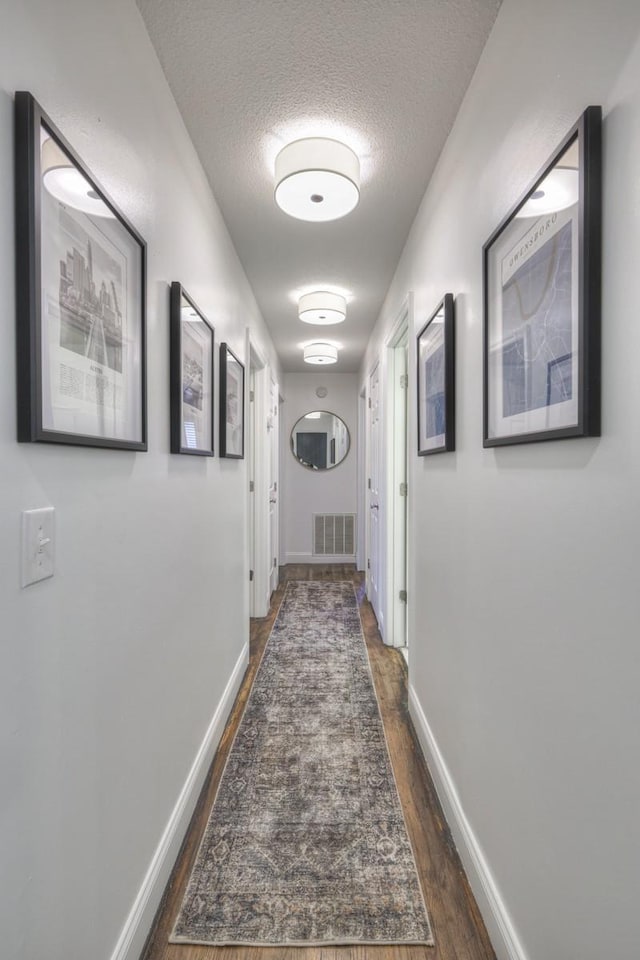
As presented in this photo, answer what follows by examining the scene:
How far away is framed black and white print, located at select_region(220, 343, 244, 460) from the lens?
2215 millimetres

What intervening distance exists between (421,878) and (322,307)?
292cm

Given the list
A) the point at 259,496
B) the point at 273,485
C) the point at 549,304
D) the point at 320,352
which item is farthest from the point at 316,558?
the point at 549,304

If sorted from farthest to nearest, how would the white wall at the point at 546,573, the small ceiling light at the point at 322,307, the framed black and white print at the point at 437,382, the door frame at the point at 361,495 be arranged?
the door frame at the point at 361,495, the small ceiling light at the point at 322,307, the framed black and white print at the point at 437,382, the white wall at the point at 546,573

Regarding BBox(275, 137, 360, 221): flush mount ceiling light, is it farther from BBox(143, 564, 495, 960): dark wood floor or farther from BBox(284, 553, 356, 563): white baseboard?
BBox(284, 553, 356, 563): white baseboard

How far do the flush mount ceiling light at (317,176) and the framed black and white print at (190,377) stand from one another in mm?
543

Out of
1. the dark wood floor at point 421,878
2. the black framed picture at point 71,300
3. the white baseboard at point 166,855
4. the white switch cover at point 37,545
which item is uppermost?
the black framed picture at point 71,300

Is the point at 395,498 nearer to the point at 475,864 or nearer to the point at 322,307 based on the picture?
the point at 322,307

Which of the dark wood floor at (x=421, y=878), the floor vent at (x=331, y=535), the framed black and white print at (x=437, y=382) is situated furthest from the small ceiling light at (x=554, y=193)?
the floor vent at (x=331, y=535)

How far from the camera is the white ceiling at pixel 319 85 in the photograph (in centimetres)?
124

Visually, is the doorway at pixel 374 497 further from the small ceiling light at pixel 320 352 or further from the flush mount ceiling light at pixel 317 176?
the flush mount ceiling light at pixel 317 176

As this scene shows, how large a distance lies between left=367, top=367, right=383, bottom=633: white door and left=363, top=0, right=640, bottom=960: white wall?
1980 millimetres

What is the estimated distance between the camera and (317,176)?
1.67m

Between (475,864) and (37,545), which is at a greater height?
(37,545)

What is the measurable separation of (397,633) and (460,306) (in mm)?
2317
